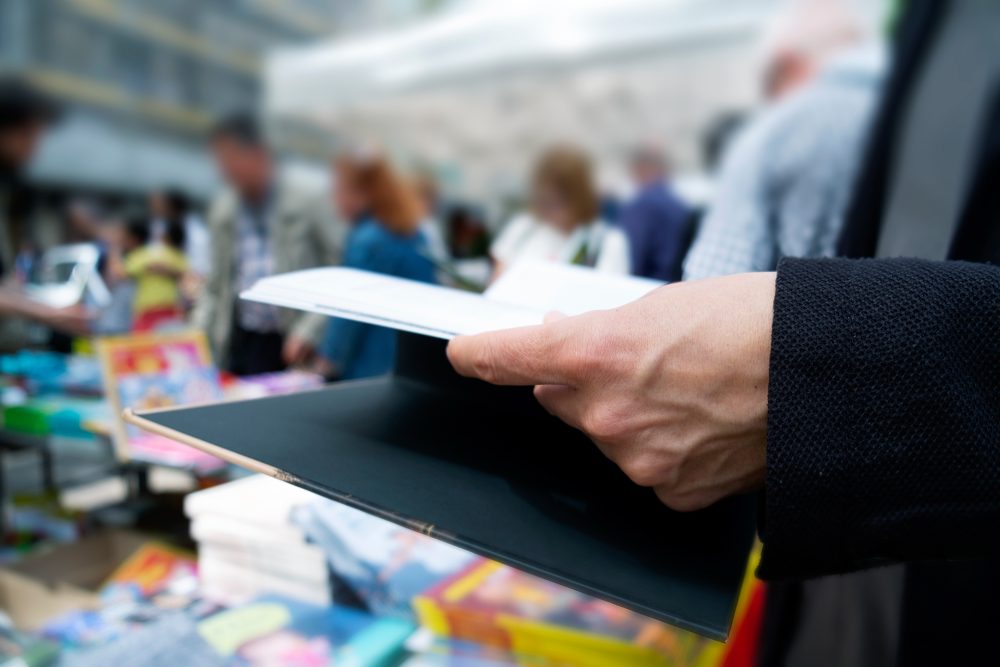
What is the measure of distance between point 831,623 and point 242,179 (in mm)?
2177

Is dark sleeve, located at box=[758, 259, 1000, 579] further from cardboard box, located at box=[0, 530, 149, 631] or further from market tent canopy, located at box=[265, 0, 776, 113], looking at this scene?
market tent canopy, located at box=[265, 0, 776, 113]

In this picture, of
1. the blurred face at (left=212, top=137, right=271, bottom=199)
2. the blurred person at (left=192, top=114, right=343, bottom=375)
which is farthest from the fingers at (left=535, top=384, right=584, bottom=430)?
the blurred face at (left=212, top=137, right=271, bottom=199)

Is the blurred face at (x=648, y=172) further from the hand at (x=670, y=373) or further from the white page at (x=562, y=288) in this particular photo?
the hand at (x=670, y=373)

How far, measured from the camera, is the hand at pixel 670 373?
33 centimetres

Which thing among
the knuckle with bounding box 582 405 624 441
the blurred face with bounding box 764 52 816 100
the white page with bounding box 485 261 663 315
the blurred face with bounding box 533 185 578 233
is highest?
the blurred face with bounding box 764 52 816 100

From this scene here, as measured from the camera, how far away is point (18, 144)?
1479 millimetres

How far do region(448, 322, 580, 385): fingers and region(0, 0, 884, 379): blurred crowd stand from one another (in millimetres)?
Result: 336

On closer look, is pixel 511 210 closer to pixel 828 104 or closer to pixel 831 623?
pixel 828 104

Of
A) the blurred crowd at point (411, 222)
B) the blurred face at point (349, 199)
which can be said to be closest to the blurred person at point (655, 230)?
the blurred crowd at point (411, 222)

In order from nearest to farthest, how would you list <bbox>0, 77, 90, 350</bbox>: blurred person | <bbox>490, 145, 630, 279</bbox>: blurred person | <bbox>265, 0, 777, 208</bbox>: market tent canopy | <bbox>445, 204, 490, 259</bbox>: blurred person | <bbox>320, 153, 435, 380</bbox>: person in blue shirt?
<bbox>0, 77, 90, 350</bbox>: blurred person → <bbox>320, 153, 435, 380</bbox>: person in blue shirt → <bbox>490, 145, 630, 279</bbox>: blurred person → <bbox>265, 0, 777, 208</bbox>: market tent canopy → <bbox>445, 204, 490, 259</bbox>: blurred person

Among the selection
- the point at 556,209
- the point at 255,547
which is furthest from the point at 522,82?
the point at 255,547

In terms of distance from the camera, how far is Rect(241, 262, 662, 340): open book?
0.38 metres

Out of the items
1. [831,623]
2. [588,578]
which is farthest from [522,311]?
[831,623]

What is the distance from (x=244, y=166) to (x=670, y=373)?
2.22 meters
